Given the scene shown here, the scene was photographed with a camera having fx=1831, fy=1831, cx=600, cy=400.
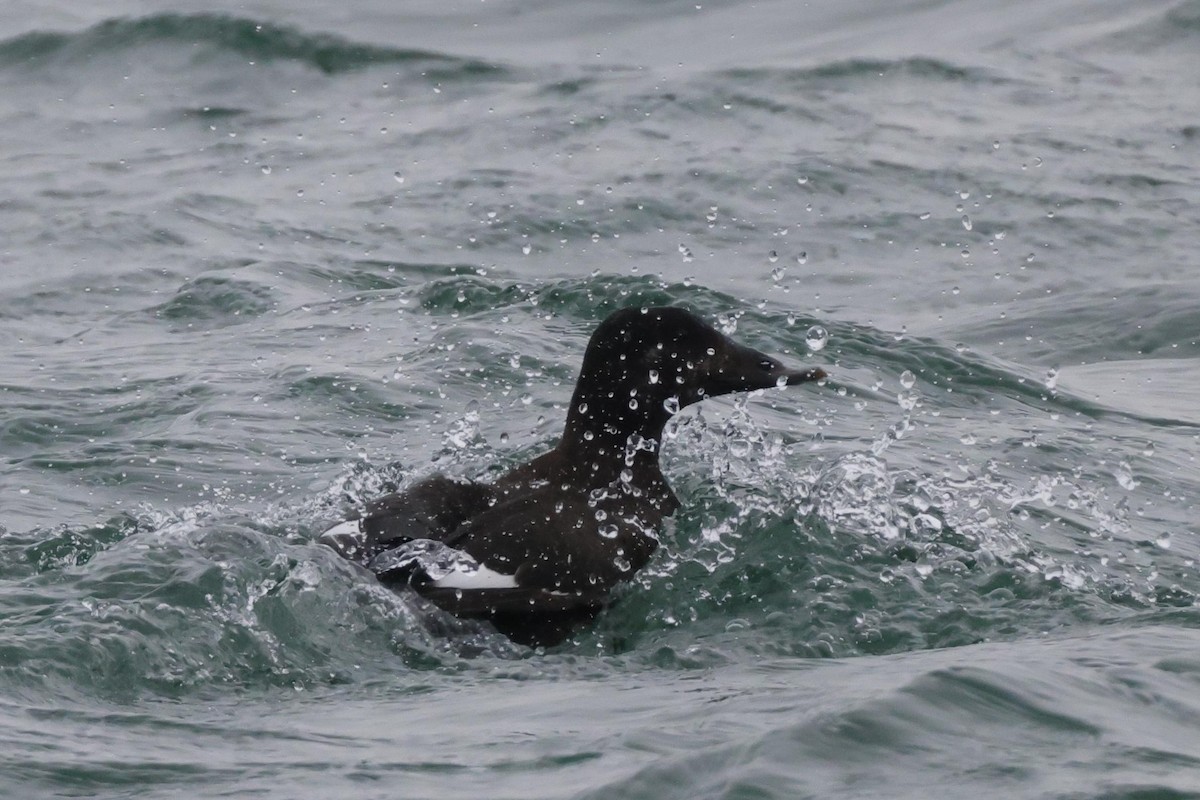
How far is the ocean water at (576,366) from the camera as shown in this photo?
4.61 m

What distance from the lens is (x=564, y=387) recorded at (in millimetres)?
8664

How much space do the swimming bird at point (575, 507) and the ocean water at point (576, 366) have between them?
14cm

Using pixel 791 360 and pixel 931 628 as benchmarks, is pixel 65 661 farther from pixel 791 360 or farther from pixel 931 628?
pixel 791 360

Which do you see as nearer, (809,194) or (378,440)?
(378,440)

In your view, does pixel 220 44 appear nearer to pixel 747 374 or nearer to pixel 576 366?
pixel 576 366

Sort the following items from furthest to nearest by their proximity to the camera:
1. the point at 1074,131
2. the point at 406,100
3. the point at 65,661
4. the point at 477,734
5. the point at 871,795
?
the point at 406,100 < the point at 1074,131 < the point at 65,661 < the point at 477,734 < the point at 871,795

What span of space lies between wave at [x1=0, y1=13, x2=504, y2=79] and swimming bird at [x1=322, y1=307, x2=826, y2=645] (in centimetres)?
830

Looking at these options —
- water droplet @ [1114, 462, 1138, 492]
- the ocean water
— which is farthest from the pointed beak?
water droplet @ [1114, 462, 1138, 492]

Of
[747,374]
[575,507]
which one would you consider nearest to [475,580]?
[575,507]

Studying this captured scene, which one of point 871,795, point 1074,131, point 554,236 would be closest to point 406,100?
point 554,236

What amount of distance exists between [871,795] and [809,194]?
8.09m

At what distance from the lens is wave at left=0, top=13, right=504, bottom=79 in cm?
1455

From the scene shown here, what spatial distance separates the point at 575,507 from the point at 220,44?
9.79 metres

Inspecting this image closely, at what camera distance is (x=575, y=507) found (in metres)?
6.03
